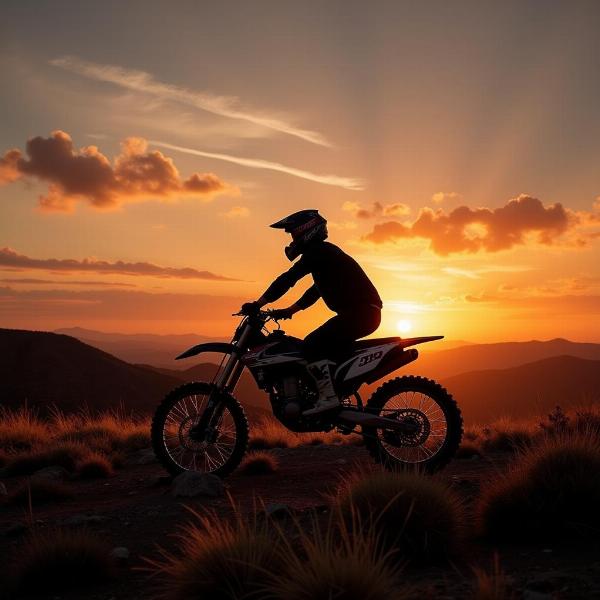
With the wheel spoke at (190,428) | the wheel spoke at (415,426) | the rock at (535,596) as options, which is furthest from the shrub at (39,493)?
the rock at (535,596)

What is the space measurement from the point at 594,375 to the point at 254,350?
115797 mm

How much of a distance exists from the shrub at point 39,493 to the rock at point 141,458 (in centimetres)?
299

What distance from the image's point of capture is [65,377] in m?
56.2

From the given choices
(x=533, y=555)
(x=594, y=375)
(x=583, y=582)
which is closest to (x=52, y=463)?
(x=533, y=555)

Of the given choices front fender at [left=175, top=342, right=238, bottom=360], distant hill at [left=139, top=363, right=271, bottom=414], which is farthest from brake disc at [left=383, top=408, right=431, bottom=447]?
distant hill at [left=139, top=363, right=271, bottom=414]

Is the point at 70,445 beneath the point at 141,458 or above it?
above

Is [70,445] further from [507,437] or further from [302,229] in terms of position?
[507,437]

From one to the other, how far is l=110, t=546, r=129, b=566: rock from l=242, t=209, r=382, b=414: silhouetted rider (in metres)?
2.78

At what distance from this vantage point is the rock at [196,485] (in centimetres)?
816

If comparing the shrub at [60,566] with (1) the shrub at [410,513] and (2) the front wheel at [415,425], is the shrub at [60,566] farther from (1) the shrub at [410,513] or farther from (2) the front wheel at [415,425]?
(2) the front wheel at [415,425]

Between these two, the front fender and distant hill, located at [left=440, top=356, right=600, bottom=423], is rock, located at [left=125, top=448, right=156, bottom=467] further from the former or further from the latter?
distant hill, located at [left=440, top=356, right=600, bottom=423]

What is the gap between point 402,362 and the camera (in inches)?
337

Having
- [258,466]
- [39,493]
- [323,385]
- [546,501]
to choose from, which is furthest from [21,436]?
[546,501]

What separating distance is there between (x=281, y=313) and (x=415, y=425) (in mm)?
2096
